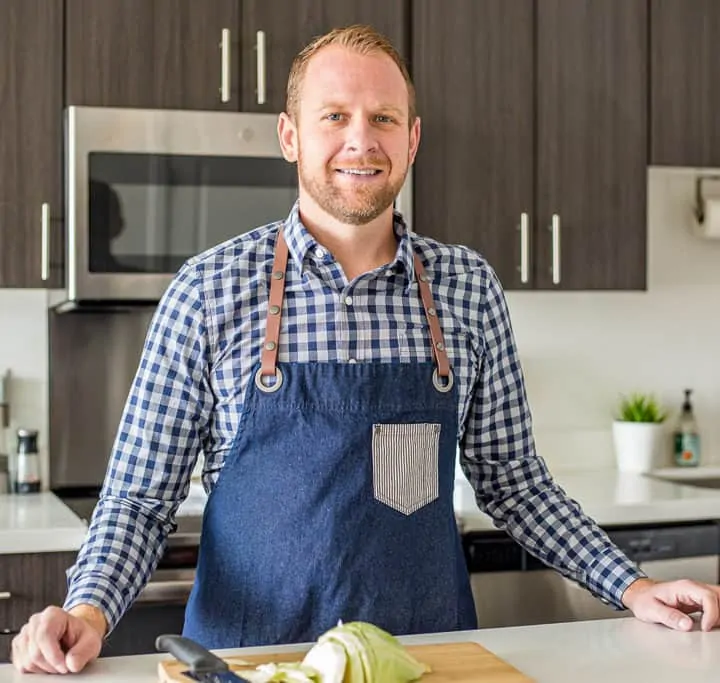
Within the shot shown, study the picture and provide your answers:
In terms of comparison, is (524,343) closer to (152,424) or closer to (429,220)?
(429,220)

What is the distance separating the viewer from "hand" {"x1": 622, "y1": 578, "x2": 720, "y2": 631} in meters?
1.62

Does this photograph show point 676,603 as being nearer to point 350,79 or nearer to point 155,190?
point 350,79

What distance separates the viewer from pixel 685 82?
3.49 meters

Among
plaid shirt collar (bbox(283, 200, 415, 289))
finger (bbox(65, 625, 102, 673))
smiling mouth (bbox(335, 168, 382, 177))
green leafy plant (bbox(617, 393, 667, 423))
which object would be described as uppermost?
smiling mouth (bbox(335, 168, 382, 177))

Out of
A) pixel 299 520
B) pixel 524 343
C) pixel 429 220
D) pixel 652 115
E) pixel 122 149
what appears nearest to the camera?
pixel 299 520

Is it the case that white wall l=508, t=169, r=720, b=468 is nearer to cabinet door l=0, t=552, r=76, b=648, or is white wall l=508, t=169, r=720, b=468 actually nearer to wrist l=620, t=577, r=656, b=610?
cabinet door l=0, t=552, r=76, b=648

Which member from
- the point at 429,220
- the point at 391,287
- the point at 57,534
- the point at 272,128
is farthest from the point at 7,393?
the point at 391,287

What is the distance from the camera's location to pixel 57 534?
105 inches

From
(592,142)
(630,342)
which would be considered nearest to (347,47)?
(592,142)

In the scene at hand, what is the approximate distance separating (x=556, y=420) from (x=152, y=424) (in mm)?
2255

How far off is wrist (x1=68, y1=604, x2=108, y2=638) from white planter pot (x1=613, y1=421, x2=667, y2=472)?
244 centimetres

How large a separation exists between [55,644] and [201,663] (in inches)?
9.6

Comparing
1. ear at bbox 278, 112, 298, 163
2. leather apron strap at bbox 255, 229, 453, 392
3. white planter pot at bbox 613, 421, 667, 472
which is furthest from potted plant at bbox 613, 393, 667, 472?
ear at bbox 278, 112, 298, 163

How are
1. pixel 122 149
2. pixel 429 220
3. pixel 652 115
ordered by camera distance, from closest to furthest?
pixel 122 149
pixel 429 220
pixel 652 115
